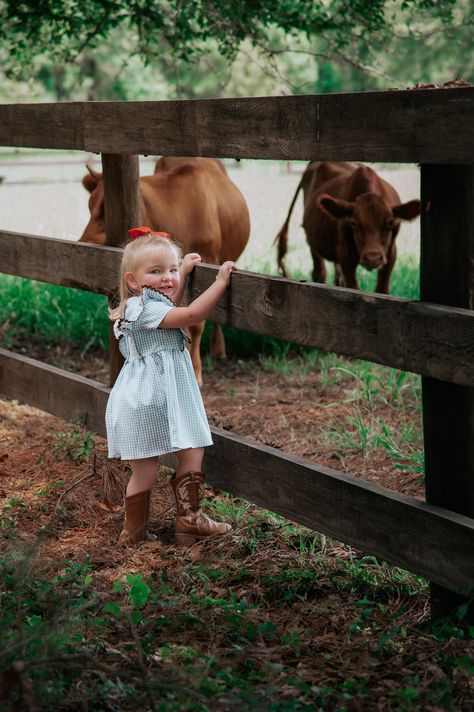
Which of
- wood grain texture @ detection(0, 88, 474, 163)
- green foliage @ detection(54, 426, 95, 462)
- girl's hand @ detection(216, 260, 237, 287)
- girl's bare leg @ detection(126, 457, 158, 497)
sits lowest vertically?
green foliage @ detection(54, 426, 95, 462)

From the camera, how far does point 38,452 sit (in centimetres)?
510

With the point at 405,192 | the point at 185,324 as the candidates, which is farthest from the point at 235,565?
the point at 405,192

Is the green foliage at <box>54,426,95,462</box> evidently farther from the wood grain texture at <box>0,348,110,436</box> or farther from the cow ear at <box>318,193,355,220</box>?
the cow ear at <box>318,193,355,220</box>

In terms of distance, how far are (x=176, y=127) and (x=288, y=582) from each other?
5.93 feet

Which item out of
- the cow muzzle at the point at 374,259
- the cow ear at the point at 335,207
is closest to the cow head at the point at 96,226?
the cow ear at the point at 335,207

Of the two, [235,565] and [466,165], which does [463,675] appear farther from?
[466,165]

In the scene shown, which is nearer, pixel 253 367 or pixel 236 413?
pixel 236 413

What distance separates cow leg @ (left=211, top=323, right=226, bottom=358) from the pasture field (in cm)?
74

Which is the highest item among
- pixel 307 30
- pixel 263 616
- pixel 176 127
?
Answer: pixel 307 30

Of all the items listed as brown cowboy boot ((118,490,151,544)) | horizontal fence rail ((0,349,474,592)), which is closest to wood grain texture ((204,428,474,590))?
horizontal fence rail ((0,349,474,592))

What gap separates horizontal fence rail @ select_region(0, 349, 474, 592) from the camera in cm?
296

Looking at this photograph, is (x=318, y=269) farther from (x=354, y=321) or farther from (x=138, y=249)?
(x=354, y=321)

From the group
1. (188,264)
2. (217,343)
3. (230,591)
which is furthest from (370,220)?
(230,591)

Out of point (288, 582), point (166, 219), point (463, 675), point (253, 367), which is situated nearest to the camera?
point (463, 675)
